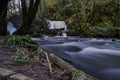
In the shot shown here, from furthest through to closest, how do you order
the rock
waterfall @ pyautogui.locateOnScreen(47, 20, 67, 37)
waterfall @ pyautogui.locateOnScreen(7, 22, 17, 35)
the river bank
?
waterfall @ pyautogui.locateOnScreen(47, 20, 67, 37)
waterfall @ pyautogui.locateOnScreen(7, 22, 17, 35)
the river bank
the rock

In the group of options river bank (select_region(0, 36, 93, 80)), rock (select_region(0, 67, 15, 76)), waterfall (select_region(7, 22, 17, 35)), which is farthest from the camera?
waterfall (select_region(7, 22, 17, 35))

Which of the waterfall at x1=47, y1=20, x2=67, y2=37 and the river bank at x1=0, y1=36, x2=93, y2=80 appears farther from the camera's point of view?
the waterfall at x1=47, y1=20, x2=67, y2=37

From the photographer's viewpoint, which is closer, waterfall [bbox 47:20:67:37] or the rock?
the rock

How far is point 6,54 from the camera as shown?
177 inches

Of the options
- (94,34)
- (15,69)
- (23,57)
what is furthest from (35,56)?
(94,34)

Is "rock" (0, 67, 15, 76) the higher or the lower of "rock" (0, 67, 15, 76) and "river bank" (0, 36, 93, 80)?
the higher

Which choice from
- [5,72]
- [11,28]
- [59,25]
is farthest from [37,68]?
[59,25]

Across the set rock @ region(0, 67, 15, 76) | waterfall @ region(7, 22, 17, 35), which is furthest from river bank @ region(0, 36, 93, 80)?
waterfall @ region(7, 22, 17, 35)

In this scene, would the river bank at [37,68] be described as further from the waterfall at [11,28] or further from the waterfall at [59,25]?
the waterfall at [59,25]

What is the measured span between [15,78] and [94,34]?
14.7m

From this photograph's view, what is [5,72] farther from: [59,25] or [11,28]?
[59,25]

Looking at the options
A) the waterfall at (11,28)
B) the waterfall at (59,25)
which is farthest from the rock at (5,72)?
the waterfall at (59,25)

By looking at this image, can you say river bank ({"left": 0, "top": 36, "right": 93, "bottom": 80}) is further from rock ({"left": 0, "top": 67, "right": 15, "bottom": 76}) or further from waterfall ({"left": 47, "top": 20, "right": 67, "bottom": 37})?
waterfall ({"left": 47, "top": 20, "right": 67, "bottom": 37})

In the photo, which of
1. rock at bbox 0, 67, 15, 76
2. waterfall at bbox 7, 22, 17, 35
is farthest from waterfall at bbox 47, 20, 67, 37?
rock at bbox 0, 67, 15, 76
